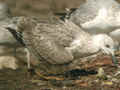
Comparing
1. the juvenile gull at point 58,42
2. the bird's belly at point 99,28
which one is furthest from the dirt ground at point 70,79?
the bird's belly at point 99,28

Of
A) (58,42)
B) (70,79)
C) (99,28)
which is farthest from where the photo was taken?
(99,28)

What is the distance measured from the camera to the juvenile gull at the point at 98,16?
7.74 metres

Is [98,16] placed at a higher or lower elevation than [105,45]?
higher

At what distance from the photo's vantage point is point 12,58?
678cm

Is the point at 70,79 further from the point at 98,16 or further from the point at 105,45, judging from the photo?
the point at 98,16

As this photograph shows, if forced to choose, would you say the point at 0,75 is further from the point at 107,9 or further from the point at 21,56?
the point at 107,9

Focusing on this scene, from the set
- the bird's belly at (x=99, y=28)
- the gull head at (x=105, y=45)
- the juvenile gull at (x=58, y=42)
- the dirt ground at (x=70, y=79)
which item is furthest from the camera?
the bird's belly at (x=99, y=28)

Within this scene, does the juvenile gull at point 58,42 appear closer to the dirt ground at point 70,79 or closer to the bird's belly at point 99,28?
the dirt ground at point 70,79

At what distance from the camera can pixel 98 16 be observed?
26.0 feet

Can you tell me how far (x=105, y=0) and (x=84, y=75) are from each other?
322 cm

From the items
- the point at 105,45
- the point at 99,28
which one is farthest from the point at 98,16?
the point at 105,45

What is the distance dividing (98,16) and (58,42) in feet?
7.47

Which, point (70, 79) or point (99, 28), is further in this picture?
point (99, 28)

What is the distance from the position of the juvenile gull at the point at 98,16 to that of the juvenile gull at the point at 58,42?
4.79ft
